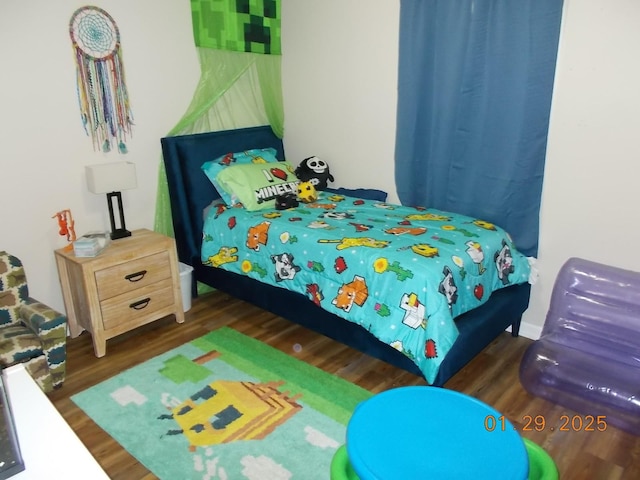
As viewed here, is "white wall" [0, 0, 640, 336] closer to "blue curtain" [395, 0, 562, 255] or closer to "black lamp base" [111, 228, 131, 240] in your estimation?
"blue curtain" [395, 0, 562, 255]

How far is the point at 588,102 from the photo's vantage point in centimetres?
250

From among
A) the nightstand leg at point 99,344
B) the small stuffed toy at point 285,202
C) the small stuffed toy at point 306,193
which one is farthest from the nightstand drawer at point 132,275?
the small stuffed toy at point 306,193

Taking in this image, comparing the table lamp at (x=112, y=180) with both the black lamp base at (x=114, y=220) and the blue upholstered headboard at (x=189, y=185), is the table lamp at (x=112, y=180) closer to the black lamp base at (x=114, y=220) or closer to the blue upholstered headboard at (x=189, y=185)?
the black lamp base at (x=114, y=220)

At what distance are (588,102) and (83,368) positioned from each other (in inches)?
127

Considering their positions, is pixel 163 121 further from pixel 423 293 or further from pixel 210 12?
pixel 423 293

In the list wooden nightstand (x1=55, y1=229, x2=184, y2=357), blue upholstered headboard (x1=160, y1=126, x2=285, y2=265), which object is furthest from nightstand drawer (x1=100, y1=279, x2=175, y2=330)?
blue upholstered headboard (x1=160, y1=126, x2=285, y2=265)

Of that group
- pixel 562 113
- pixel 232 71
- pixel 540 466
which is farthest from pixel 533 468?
pixel 232 71

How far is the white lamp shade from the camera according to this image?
281 cm

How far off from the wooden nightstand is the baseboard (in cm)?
230

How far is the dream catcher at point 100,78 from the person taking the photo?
2.85m

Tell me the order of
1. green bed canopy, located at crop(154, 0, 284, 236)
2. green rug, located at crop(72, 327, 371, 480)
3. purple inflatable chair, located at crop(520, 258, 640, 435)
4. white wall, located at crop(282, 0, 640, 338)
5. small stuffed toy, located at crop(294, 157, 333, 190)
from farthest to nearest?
small stuffed toy, located at crop(294, 157, 333, 190) < green bed canopy, located at crop(154, 0, 284, 236) < white wall, located at crop(282, 0, 640, 338) < purple inflatable chair, located at crop(520, 258, 640, 435) < green rug, located at crop(72, 327, 371, 480)

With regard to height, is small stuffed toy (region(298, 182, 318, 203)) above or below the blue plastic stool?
above

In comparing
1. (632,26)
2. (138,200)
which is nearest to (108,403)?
(138,200)

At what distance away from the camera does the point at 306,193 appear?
135 inches
